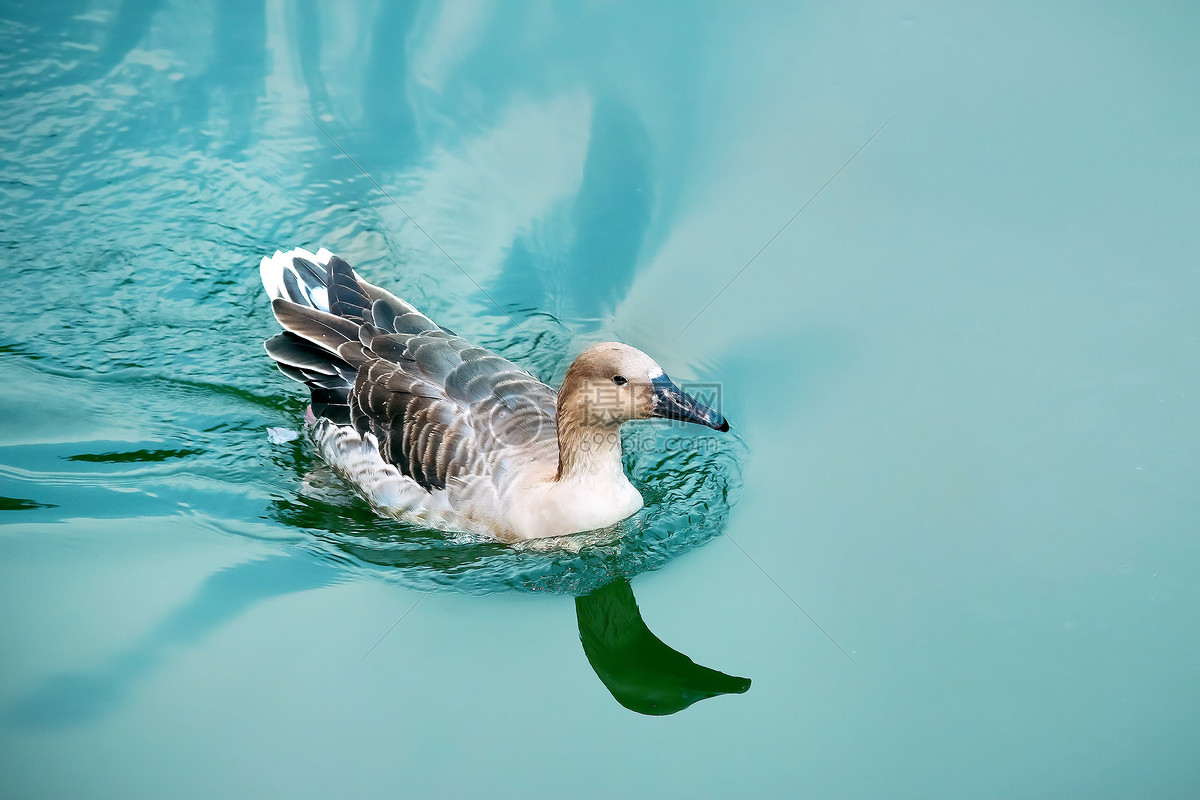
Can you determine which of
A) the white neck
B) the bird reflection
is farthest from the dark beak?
the bird reflection

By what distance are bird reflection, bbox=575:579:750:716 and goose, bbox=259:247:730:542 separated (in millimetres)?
494

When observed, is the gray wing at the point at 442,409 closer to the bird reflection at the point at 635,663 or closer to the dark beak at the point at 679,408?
the bird reflection at the point at 635,663

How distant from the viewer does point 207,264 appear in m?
7.67

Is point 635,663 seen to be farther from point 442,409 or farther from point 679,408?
point 442,409

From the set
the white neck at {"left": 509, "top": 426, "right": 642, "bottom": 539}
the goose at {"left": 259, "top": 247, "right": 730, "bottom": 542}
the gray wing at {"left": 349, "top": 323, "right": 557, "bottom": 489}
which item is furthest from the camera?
the gray wing at {"left": 349, "top": 323, "right": 557, "bottom": 489}

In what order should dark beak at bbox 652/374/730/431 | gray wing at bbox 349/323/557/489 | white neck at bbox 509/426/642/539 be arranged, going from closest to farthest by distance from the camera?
dark beak at bbox 652/374/730/431 < white neck at bbox 509/426/642/539 < gray wing at bbox 349/323/557/489

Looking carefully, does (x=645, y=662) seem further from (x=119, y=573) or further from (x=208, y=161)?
(x=208, y=161)

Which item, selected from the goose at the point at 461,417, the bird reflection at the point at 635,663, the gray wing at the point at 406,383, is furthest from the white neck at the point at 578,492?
the bird reflection at the point at 635,663

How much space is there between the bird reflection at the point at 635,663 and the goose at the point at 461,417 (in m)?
0.49

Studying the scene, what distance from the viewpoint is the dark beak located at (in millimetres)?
4875

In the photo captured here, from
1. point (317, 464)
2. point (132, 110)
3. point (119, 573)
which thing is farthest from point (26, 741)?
point (132, 110)

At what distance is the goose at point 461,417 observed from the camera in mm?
5145

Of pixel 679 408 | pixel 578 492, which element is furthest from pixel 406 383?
pixel 679 408

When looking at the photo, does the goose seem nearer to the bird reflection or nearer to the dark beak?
the dark beak
